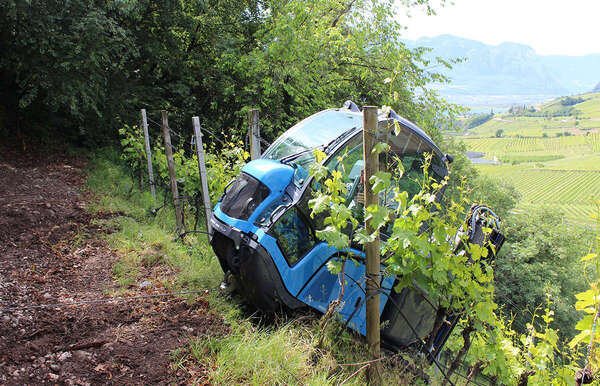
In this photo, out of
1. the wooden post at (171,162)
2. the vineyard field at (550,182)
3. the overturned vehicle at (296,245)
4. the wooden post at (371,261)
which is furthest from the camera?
the vineyard field at (550,182)

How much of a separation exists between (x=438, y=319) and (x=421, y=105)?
1238 cm

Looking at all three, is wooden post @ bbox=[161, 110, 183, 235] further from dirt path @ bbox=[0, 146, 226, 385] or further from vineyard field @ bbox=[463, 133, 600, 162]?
vineyard field @ bbox=[463, 133, 600, 162]

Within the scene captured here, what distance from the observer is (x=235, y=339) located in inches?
131

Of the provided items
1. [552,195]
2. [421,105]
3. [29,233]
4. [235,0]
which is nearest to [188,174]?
[29,233]

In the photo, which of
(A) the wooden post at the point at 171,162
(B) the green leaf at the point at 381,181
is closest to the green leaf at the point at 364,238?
(B) the green leaf at the point at 381,181

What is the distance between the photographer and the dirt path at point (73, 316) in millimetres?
2877

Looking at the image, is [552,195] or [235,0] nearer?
[235,0]

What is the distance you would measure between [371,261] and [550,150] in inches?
4025

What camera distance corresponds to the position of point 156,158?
27.6 ft

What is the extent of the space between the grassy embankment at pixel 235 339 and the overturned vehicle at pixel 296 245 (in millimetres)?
254

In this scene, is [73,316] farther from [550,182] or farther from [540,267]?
[550,182]

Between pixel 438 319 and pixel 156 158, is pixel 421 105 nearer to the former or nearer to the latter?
pixel 156 158

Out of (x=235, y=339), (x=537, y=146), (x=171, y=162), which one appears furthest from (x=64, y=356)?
(x=537, y=146)

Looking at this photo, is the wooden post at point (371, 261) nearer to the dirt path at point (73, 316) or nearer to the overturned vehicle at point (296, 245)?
the overturned vehicle at point (296, 245)
